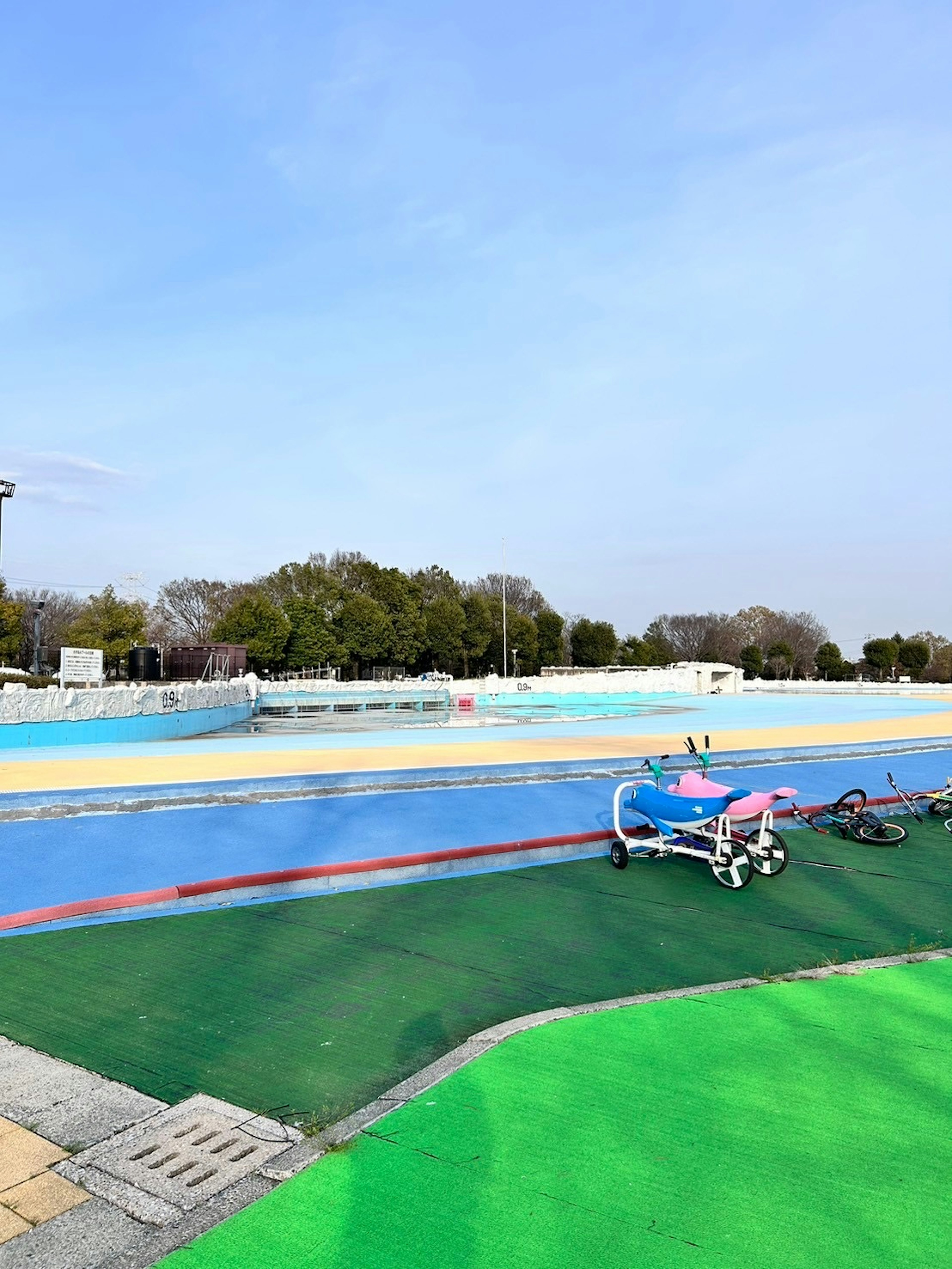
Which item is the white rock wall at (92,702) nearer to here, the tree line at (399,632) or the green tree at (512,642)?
the tree line at (399,632)

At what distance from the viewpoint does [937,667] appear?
321 ft

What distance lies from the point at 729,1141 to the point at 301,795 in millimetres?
8124

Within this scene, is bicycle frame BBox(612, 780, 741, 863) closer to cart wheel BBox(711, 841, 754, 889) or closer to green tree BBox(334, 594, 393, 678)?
cart wheel BBox(711, 841, 754, 889)

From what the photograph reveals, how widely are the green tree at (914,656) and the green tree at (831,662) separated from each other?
6.12 metres

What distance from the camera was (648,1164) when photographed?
10.9 feet

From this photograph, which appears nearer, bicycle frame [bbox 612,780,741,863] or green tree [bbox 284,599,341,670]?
bicycle frame [bbox 612,780,741,863]

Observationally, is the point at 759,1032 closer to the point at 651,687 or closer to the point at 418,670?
the point at 651,687

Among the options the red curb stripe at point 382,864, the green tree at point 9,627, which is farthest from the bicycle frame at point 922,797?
the green tree at point 9,627

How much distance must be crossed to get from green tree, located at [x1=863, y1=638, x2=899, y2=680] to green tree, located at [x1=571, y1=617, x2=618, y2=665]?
25.4 m

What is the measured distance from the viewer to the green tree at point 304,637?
2442 inches

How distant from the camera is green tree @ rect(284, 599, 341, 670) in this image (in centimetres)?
6203

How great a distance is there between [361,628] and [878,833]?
2297 inches

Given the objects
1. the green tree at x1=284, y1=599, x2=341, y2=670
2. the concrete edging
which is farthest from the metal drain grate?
the green tree at x1=284, y1=599, x2=341, y2=670

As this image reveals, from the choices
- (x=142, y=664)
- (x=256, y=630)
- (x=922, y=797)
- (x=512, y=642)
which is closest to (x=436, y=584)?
(x=512, y=642)
